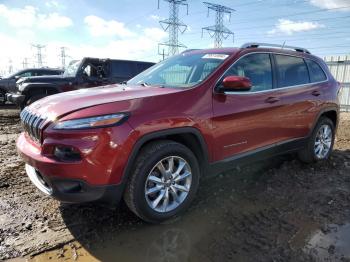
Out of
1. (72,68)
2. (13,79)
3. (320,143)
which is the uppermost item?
(72,68)

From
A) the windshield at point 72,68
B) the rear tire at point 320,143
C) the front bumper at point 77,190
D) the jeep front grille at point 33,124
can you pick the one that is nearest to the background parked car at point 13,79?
the windshield at point 72,68

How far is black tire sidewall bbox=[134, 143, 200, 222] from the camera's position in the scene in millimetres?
3078

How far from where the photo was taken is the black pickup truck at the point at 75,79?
33.4 feet

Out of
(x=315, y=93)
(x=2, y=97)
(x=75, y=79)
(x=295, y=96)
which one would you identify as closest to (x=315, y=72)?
(x=315, y=93)

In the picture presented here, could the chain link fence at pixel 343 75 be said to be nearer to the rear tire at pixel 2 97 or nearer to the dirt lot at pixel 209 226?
the dirt lot at pixel 209 226

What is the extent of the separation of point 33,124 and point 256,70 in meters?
2.75

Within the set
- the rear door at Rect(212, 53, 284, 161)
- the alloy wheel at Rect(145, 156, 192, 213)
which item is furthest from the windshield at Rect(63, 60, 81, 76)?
the alloy wheel at Rect(145, 156, 192, 213)

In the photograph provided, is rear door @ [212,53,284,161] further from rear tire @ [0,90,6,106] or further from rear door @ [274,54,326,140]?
rear tire @ [0,90,6,106]

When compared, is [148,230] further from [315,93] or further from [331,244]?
[315,93]

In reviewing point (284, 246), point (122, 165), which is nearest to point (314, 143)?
point (284, 246)

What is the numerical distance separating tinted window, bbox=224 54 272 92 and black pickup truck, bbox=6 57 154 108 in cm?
711

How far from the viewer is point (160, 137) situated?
130 inches

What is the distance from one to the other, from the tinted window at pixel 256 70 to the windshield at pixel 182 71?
213mm

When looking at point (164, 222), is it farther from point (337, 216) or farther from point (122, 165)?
point (337, 216)
